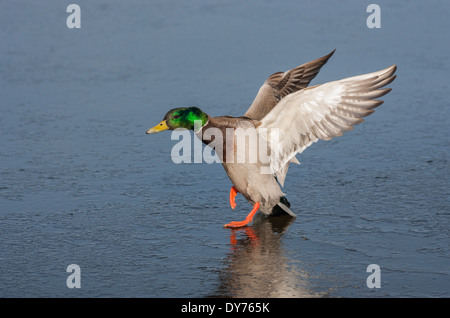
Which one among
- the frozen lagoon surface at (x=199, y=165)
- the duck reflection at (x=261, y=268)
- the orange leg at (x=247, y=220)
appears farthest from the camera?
the orange leg at (x=247, y=220)

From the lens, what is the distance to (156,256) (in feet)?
15.3

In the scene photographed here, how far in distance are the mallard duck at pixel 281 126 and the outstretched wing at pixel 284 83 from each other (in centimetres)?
97

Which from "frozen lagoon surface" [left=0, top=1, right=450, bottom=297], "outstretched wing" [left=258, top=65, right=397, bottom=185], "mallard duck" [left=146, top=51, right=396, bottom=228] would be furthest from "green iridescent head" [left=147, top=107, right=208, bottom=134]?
"frozen lagoon surface" [left=0, top=1, right=450, bottom=297]

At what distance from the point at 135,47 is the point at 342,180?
15.9 ft

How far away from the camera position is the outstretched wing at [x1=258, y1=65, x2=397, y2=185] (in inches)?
201

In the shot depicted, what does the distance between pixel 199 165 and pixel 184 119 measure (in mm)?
1365

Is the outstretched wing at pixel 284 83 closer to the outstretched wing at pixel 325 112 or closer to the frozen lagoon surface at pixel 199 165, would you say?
the frozen lagoon surface at pixel 199 165

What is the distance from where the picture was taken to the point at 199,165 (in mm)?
6723

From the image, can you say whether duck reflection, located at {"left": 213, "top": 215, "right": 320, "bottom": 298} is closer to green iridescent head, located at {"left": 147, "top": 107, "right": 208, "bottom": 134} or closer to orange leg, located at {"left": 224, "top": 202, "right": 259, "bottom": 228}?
orange leg, located at {"left": 224, "top": 202, "right": 259, "bottom": 228}

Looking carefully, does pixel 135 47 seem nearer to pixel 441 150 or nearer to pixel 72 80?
pixel 72 80

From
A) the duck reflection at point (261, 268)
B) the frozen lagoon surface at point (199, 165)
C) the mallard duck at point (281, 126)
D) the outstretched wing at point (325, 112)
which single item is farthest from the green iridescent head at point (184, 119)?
the duck reflection at point (261, 268)

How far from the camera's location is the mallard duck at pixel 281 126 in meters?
5.12
